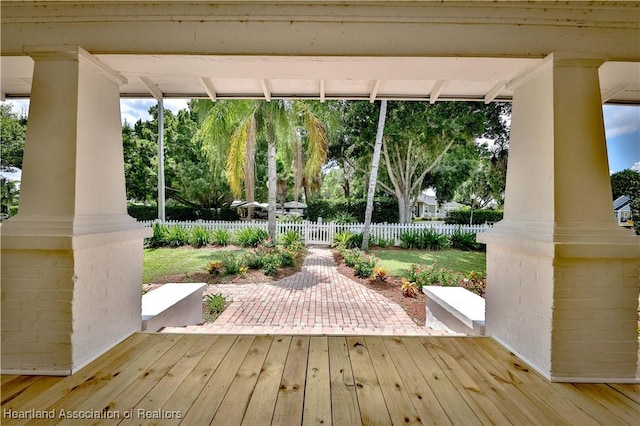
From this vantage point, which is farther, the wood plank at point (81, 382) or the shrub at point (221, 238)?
the shrub at point (221, 238)

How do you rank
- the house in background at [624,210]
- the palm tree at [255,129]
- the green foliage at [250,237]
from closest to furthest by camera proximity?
1. the house in background at [624,210]
2. the palm tree at [255,129]
3. the green foliage at [250,237]

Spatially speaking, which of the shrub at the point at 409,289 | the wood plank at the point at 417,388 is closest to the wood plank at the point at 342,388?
the wood plank at the point at 417,388

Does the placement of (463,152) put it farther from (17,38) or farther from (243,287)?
(17,38)

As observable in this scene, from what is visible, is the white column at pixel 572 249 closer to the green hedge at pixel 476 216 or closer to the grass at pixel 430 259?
the grass at pixel 430 259

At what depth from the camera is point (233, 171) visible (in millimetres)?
9008

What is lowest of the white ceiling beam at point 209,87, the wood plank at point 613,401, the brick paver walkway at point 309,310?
the brick paver walkway at point 309,310

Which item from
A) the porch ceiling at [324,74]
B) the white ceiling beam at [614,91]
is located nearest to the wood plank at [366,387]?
the porch ceiling at [324,74]

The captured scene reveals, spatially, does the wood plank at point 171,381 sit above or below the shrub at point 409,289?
above

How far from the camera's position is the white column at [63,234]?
5.69 feet

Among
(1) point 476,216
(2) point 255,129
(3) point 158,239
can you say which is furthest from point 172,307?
(1) point 476,216

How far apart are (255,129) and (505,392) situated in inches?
335


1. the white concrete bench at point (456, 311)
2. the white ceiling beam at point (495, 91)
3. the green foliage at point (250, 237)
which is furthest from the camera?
the green foliage at point (250, 237)

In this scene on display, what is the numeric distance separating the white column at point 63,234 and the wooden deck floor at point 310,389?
179 millimetres

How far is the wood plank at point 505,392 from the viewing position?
142cm
